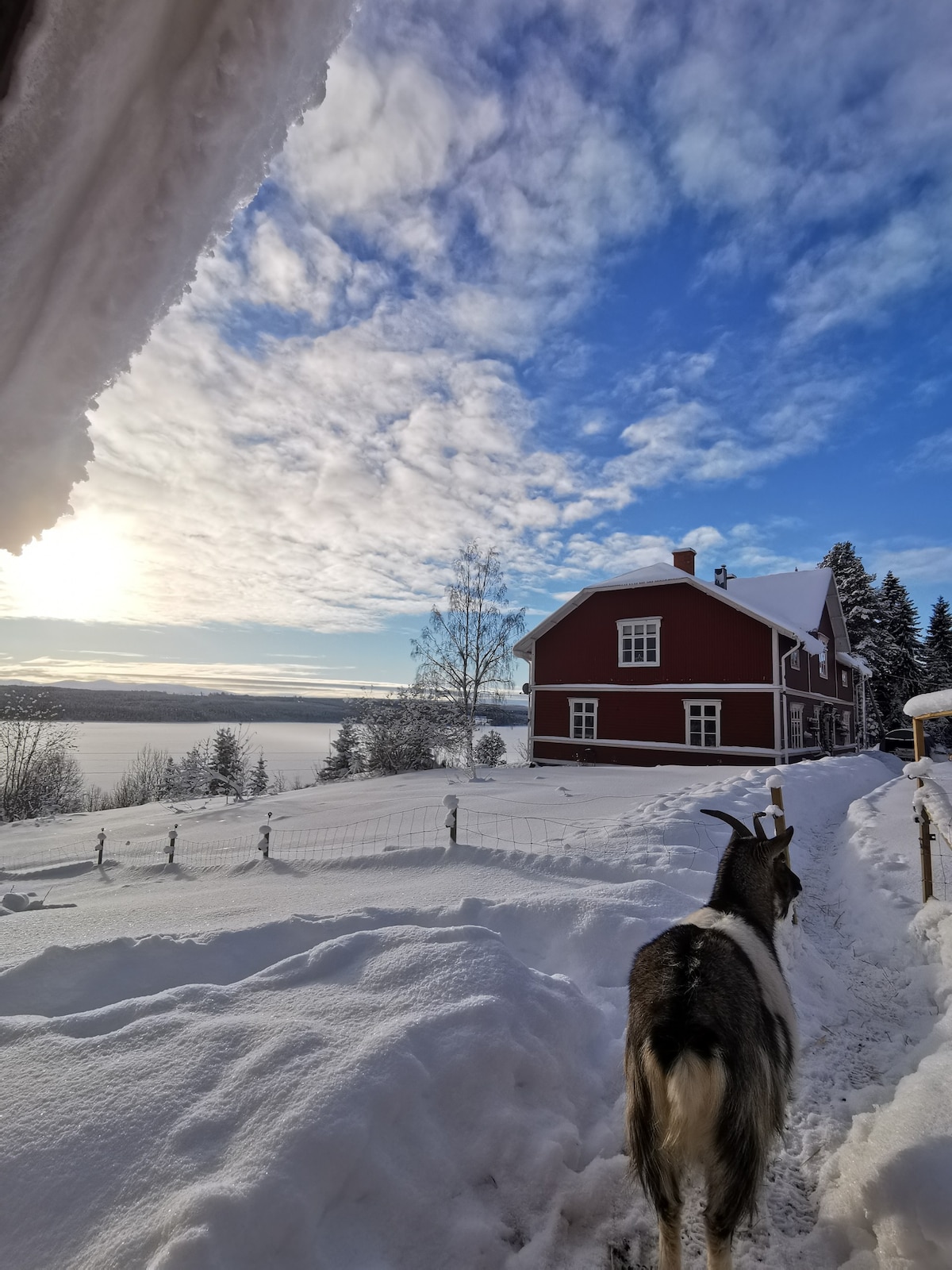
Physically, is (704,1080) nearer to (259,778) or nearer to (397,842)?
(397,842)

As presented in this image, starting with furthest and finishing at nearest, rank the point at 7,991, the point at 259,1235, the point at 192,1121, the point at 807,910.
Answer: the point at 807,910 < the point at 7,991 < the point at 192,1121 < the point at 259,1235

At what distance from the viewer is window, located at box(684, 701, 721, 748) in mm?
20109

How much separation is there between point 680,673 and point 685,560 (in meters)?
5.37

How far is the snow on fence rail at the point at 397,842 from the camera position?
25.0 ft

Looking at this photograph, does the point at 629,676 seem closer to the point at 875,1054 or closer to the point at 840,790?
the point at 840,790

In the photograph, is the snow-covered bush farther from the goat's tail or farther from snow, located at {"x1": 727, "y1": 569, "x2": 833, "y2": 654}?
the goat's tail

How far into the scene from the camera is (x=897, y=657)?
40094 mm

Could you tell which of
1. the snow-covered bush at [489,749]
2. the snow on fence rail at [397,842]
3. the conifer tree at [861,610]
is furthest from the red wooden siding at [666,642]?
the conifer tree at [861,610]

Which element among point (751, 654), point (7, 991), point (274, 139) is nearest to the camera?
point (274, 139)

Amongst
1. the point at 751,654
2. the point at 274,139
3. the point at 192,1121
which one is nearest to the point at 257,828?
the point at 192,1121

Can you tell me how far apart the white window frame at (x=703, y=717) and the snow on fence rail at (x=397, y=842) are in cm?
1095

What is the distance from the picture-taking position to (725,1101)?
2070 millimetres

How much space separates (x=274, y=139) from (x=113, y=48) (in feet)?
1.24

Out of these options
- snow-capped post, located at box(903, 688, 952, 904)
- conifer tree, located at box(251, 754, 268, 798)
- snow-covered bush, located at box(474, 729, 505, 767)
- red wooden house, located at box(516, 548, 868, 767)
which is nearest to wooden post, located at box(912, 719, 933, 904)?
snow-capped post, located at box(903, 688, 952, 904)
